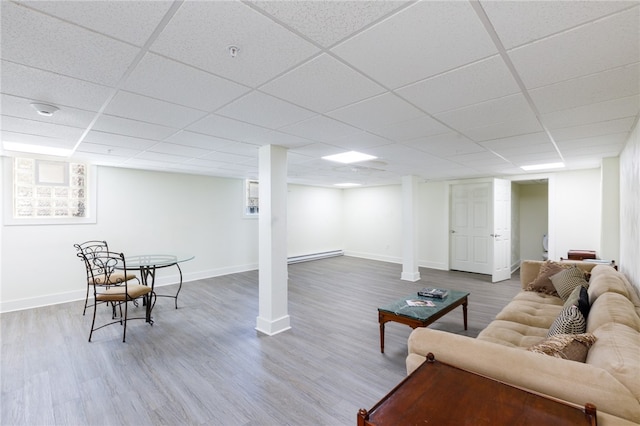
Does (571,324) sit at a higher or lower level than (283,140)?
lower

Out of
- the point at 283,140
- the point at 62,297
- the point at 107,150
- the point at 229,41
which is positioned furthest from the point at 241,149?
the point at 62,297

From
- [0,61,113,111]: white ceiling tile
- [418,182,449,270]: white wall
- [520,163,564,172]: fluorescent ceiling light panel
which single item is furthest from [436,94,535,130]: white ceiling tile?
[418,182,449,270]: white wall

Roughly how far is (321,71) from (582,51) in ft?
4.31

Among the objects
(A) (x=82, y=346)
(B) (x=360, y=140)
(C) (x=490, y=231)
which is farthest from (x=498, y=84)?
(C) (x=490, y=231)

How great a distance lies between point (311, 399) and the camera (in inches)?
85.8

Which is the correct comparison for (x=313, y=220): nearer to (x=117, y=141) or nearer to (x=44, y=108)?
(x=117, y=141)

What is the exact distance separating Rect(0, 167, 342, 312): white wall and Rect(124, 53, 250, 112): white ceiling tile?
3.96 metres

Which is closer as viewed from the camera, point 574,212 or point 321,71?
point 321,71

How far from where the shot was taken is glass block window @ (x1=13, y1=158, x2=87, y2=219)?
13.9 feet

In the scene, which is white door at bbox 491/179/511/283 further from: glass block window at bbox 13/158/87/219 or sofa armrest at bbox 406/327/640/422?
glass block window at bbox 13/158/87/219

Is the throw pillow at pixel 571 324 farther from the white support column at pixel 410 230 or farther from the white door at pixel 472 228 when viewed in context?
the white door at pixel 472 228

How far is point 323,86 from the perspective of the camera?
1832 mm

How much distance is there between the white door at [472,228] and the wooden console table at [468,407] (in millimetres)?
5970

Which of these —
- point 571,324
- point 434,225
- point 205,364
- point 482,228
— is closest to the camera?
point 571,324
